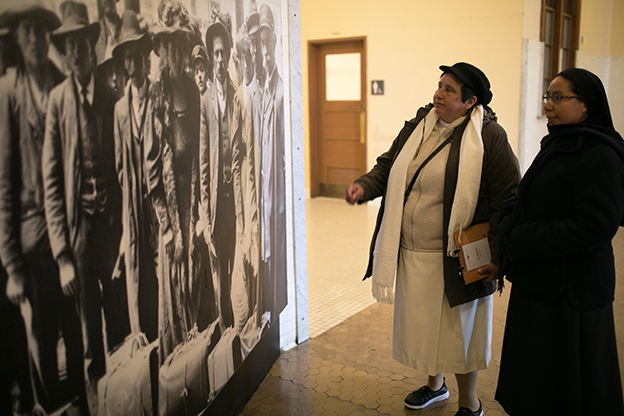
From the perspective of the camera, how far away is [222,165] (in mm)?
2158

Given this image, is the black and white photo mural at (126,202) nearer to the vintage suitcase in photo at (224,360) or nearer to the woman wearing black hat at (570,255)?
the vintage suitcase in photo at (224,360)

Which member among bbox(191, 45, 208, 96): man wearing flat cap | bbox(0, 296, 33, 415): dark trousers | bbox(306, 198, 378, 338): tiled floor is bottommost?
bbox(306, 198, 378, 338): tiled floor

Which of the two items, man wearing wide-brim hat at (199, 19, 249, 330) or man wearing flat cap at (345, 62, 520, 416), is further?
man wearing flat cap at (345, 62, 520, 416)

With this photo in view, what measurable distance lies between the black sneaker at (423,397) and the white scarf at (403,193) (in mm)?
527

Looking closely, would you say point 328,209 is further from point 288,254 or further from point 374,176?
point 374,176

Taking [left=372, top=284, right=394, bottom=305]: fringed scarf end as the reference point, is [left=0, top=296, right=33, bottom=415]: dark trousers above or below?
above

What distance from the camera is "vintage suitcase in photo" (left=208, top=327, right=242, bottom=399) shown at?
219cm

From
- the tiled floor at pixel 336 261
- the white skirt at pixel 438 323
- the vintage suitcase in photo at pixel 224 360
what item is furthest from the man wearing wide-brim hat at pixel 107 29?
the tiled floor at pixel 336 261

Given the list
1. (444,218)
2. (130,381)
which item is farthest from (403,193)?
(130,381)

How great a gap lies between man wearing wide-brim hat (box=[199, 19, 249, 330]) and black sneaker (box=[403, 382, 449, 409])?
0.93 metres

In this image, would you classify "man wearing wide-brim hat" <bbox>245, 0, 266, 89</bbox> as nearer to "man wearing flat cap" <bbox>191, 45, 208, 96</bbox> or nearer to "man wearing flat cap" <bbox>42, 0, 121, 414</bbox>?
"man wearing flat cap" <bbox>191, 45, 208, 96</bbox>

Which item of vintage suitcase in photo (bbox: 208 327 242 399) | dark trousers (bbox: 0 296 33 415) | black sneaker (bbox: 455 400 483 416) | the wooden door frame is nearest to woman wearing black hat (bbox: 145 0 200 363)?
vintage suitcase in photo (bbox: 208 327 242 399)

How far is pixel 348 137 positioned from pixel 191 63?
268 inches

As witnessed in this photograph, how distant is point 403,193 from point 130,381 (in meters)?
1.33
